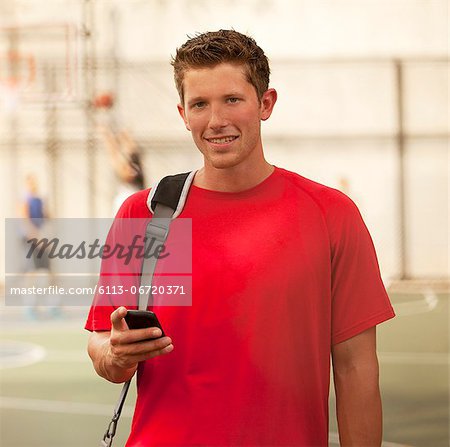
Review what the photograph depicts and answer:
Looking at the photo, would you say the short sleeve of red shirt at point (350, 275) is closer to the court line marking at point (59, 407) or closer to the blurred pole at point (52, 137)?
the court line marking at point (59, 407)

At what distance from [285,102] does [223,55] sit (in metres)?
8.75

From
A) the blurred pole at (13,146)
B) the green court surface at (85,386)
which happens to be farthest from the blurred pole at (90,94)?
the green court surface at (85,386)

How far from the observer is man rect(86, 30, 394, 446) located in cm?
135

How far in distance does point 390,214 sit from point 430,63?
5.74 ft

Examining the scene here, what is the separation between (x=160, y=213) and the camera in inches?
54.9

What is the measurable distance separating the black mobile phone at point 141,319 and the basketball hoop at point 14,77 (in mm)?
9351

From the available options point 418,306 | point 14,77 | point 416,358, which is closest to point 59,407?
point 416,358

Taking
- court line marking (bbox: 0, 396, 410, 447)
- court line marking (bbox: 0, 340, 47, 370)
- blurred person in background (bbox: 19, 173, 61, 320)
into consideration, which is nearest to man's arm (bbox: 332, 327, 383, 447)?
court line marking (bbox: 0, 396, 410, 447)

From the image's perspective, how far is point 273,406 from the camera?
1.36m

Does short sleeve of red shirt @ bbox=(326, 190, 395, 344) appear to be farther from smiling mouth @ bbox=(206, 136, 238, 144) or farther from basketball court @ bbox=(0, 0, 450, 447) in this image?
basketball court @ bbox=(0, 0, 450, 447)

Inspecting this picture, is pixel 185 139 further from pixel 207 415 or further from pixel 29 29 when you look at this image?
pixel 207 415

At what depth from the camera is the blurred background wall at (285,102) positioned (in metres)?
9.67

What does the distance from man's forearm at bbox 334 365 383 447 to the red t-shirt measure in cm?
3

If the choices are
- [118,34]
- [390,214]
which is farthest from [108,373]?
[118,34]
